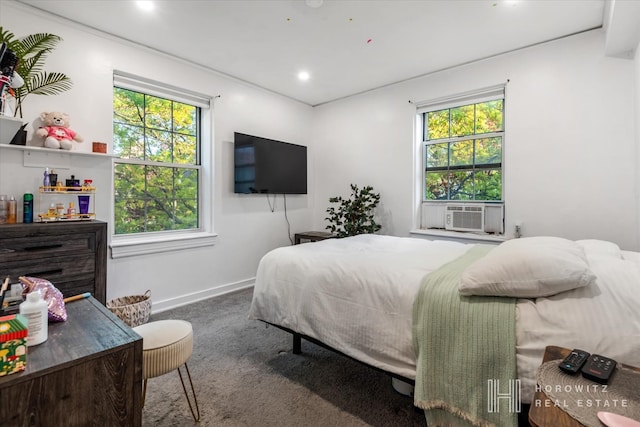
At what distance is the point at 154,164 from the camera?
3.29 metres

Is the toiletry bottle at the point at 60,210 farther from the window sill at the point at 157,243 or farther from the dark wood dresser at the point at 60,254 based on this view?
the window sill at the point at 157,243

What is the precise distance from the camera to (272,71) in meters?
3.65

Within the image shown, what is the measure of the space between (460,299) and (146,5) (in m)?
2.98

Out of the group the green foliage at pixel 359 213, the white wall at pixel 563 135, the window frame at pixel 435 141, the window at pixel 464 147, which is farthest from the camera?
the green foliage at pixel 359 213

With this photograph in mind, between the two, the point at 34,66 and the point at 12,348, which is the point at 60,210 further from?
the point at 12,348

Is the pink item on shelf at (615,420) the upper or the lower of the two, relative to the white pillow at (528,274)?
lower

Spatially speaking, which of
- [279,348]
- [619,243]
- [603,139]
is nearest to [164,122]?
[279,348]

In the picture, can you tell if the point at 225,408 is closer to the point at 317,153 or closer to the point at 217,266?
the point at 217,266

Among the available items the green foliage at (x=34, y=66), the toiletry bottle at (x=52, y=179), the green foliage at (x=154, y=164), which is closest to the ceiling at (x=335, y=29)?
the green foliage at (x=34, y=66)

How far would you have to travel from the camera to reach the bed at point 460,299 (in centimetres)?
114

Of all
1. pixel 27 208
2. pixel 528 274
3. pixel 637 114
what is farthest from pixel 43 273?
pixel 637 114

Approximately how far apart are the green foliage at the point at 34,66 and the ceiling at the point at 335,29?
0.32 meters

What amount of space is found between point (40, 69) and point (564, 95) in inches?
175

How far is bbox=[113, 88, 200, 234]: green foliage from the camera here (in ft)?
10.2
